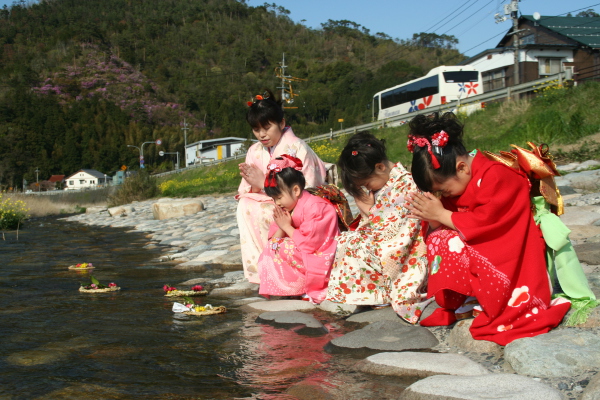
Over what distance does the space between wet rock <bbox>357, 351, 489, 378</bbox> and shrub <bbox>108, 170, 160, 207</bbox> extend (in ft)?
64.5

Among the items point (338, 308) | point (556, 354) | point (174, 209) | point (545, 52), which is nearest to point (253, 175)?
point (338, 308)

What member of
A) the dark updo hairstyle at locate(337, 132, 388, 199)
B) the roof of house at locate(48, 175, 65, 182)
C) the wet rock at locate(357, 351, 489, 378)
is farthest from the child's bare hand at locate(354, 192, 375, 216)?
the roof of house at locate(48, 175, 65, 182)

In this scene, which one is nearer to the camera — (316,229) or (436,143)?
(436,143)

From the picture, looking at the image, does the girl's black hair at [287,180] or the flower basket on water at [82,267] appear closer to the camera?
the girl's black hair at [287,180]

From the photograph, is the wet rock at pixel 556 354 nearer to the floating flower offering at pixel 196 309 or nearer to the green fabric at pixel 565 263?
the green fabric at pixel 565 263

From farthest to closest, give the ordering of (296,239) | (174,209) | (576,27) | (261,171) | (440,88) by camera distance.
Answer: (576,27) → (440,88) → (174,209) → (261,171) → (296,239)

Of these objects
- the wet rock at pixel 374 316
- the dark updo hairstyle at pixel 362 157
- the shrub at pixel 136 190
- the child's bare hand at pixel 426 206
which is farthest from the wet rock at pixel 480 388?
the shrub at pixel 136 190

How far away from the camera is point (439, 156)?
2.66 meters

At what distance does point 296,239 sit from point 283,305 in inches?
18.3

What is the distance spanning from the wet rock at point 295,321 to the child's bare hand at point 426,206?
0.88 m

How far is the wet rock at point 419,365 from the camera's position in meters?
2.23

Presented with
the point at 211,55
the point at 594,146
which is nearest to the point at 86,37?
the point at 211,55

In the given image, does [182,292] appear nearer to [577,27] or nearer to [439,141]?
[439,141]

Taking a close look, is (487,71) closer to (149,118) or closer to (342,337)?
(342,337)
